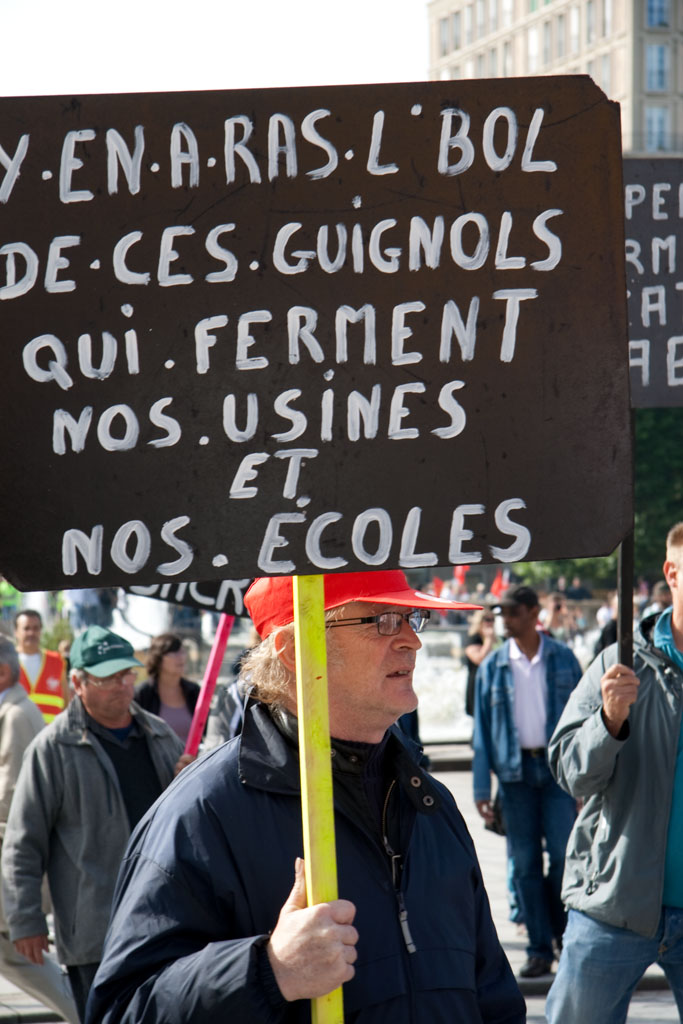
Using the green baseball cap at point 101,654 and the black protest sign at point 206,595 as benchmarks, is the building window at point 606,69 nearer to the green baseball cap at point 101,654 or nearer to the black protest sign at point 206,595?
the green baseball cap at point 101,654

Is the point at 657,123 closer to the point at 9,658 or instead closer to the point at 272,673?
the point at 9,658

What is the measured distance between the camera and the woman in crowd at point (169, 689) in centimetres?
798

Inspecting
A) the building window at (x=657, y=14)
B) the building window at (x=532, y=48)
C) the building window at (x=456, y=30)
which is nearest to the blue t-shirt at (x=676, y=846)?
the building window at (x=657, y=14)

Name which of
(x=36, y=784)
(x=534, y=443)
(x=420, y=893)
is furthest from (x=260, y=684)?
(x=36, y=784)

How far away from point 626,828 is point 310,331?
245 centimetres

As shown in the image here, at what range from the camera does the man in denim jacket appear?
7.28m

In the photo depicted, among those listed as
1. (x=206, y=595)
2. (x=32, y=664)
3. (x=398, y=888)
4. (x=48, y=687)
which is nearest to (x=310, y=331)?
(x=398, y=888)

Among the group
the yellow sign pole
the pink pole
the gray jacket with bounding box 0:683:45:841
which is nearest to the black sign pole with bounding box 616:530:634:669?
the pink pole

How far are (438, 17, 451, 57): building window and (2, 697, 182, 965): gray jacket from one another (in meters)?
117

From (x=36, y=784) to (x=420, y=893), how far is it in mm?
2939

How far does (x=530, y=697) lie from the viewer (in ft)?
24.8

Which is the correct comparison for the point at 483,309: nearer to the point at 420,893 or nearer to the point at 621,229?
the point at 621,229

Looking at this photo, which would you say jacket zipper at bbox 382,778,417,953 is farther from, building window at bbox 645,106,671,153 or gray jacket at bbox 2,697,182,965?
building window at bbox 645,106,671,153

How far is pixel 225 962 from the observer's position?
2184mm
